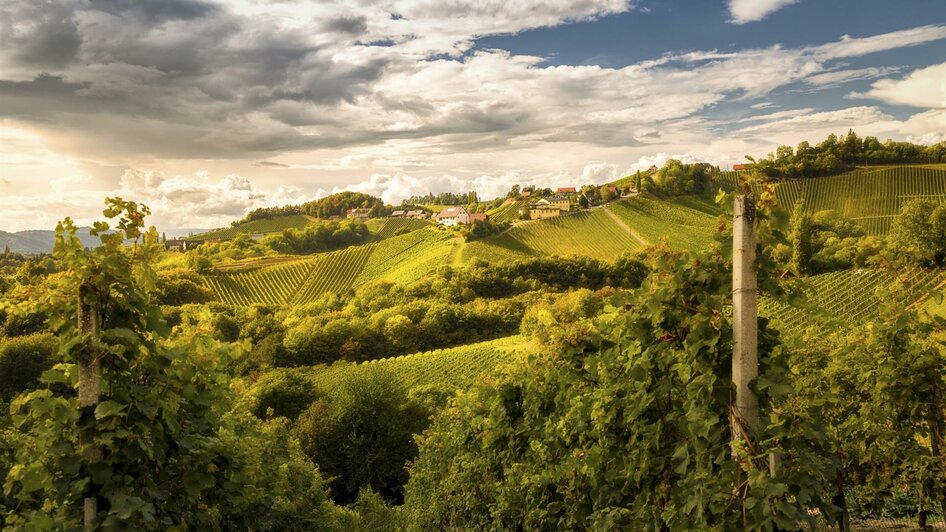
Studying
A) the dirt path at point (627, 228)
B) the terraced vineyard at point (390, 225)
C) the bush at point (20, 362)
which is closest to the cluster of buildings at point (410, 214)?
the terraced vineyard at point (390, 225)

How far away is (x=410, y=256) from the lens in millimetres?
105562

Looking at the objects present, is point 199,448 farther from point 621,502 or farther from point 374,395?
point 374,395

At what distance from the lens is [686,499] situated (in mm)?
3594

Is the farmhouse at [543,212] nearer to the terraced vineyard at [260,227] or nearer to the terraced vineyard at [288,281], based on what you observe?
the terraced vineyard at [288,281]

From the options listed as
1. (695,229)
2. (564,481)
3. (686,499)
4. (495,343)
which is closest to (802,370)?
(564,481)

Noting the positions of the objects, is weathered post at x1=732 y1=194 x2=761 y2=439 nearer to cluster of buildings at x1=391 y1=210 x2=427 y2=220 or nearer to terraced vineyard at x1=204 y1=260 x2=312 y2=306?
terraced vineyard at x1=204 y1=260 x2=312 y2=306

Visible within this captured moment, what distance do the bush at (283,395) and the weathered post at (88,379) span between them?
3544cm

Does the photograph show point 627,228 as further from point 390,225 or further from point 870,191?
point 390,225

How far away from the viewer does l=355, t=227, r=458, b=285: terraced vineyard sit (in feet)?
300

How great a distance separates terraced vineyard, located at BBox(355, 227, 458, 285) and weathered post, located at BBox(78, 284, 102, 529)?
3256 inches

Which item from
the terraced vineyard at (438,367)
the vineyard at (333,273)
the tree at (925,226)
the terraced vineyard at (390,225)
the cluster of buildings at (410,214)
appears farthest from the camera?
the cluster of buildings at (410,214)

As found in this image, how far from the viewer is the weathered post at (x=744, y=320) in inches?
126

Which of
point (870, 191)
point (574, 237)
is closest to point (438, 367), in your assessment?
point (574, 237)

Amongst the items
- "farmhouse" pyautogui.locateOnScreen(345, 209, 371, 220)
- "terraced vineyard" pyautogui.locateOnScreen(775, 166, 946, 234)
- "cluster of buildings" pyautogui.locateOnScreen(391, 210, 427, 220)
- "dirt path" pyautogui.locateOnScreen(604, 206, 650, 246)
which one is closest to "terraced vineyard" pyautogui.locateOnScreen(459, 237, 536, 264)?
"dirt path" pyautogui.locateOnScreen(604, 206, 650, 246)
